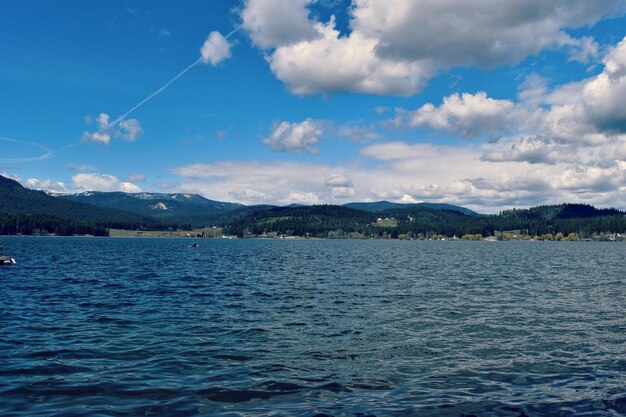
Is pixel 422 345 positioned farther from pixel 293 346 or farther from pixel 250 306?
Answer: pixel 250 306

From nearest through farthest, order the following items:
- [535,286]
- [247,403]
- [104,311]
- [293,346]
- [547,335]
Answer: [247,403], [293,346], [547,335], [104,311], [535,286]

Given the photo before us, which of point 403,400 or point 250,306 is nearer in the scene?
point 403,400

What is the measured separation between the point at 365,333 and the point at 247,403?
15.0 meters

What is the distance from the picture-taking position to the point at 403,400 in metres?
19.6

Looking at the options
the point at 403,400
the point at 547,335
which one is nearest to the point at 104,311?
the point at 403,400

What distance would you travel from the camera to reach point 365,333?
108 ft

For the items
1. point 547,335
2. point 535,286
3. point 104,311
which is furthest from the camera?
point 535,286

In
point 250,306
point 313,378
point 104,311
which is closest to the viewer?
point 313,378

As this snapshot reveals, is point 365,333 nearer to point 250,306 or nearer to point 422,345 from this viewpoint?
point 422,345

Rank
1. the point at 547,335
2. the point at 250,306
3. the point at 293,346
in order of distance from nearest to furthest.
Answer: the point at 293,346 → the point at 547,335 → the point at 250,306

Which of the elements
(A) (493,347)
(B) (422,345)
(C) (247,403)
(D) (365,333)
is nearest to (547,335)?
(A) (493,347)

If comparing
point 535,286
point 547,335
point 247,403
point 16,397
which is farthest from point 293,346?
point 535,286

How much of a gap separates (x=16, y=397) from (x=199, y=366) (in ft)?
26.4

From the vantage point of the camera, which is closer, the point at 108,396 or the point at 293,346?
the point at 108,396
